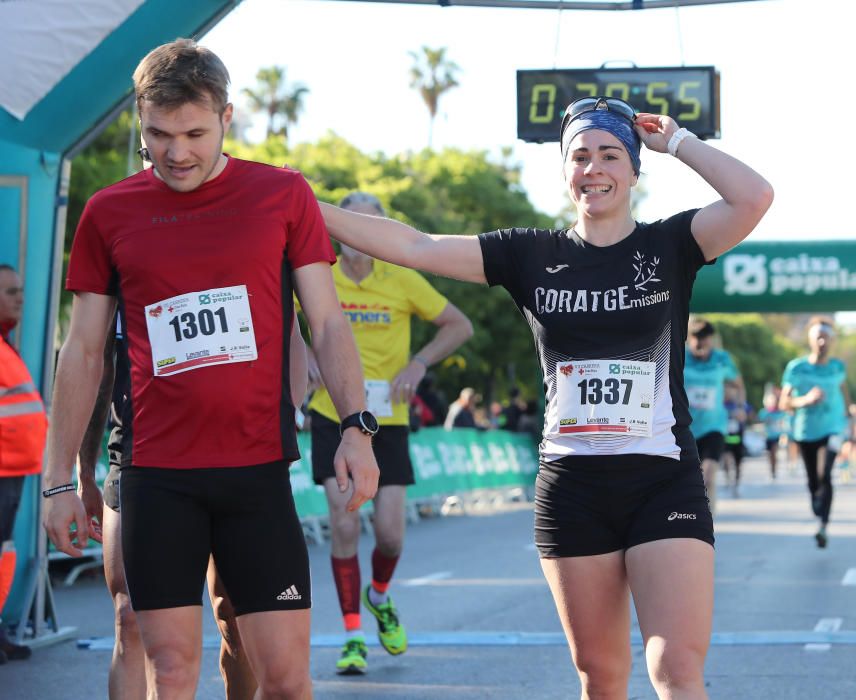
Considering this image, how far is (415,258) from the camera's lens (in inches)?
186

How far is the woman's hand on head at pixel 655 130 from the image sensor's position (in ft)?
15.2

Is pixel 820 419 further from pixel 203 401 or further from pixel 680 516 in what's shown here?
pixel 203 401

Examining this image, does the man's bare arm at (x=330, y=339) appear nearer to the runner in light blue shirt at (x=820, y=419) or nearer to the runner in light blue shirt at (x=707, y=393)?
the runner in light blue shirt at (x=707, y=393)

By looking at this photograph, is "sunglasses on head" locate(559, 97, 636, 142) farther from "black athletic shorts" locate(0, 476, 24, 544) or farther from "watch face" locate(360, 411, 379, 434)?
"black athletic shorts" locate(0, 476, 24, 544)

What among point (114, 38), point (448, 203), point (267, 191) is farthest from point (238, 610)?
point (448, 203)

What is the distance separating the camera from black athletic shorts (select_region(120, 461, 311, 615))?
3.89 m

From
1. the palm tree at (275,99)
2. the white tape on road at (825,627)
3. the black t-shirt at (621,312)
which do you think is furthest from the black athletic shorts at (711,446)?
the palm tree at (275,99)

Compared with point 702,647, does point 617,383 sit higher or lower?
higher

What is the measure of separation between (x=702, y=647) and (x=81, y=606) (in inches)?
281

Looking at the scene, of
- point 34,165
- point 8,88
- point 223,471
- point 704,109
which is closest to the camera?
point 223,471

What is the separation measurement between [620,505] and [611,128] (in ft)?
3.76

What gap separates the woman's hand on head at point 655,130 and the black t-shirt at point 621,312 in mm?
234

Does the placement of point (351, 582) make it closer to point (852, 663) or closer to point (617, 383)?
point (852, 663)

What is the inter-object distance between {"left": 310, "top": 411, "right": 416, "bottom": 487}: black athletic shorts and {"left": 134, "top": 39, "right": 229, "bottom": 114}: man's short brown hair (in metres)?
3.93
